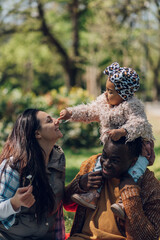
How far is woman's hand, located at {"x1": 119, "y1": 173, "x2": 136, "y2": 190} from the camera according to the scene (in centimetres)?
256

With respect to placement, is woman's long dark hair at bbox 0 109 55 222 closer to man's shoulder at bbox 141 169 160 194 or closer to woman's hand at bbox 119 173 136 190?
woman's hand at bbox 119 173 136 190

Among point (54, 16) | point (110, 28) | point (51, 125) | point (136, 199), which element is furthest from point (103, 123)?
point (54, 16)

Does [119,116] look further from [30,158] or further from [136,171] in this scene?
[30,158]

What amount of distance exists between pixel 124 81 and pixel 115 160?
0.64 metres

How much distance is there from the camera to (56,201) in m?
2.85

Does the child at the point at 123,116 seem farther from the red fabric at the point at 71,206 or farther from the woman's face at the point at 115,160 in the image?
the red fabric at the point at 71,206

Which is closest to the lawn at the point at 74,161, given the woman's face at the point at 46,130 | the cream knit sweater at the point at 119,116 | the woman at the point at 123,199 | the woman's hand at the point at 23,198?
the cream knit sweater at the point at 119,116

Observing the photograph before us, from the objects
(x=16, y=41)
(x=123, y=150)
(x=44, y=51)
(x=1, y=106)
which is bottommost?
(x=44, y=51)

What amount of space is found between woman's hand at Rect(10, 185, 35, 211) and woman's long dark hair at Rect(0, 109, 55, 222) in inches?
6.0

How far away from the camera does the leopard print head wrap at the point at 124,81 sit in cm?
271

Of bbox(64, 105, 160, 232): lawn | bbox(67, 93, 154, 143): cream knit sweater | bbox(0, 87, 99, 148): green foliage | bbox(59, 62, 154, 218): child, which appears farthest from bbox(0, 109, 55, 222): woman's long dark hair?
bbox(0, 87, 99, 148): green foliage

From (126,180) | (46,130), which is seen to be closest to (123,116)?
(126,180)

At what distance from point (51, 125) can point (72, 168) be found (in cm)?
489

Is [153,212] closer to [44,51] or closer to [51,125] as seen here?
[51,125]
